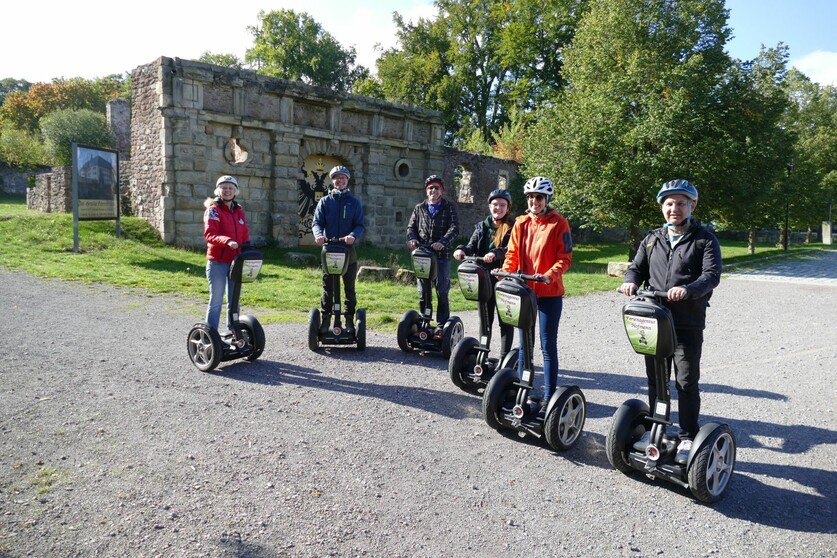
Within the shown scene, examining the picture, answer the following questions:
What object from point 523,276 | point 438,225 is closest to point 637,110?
point 438,225

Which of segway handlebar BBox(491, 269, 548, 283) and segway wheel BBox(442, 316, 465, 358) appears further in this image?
segway wheel BBox(442, 316, 465, 358)

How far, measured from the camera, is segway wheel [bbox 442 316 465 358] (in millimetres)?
6977

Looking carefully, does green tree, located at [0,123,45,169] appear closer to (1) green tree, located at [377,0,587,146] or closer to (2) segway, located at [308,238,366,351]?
(1) green tree, located at [377,0,587,146]

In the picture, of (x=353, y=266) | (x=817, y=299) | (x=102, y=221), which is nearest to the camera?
(x=353, y=266)

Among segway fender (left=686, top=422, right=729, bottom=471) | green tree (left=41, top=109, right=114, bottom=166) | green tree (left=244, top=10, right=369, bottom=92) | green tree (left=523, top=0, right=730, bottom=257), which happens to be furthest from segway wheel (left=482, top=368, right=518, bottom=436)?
green tree (left=244, top=10, right=369, bottom=92)

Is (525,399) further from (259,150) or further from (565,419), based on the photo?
(259,150)

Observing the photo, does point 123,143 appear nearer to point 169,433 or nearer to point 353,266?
point 353,266

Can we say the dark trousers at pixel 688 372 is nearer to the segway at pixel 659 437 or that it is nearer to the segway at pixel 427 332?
the segway at pixel 659 437

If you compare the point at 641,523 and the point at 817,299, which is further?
the point at 817,299

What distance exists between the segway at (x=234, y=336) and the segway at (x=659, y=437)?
3.86m

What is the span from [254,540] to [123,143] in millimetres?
32364

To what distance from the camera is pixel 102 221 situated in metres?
16.4

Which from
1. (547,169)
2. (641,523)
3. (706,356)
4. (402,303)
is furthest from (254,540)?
(547,169)

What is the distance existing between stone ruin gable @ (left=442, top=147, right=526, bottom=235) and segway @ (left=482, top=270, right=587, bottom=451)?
2215 centimetres
